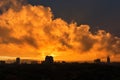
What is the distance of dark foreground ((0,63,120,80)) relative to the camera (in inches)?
3797

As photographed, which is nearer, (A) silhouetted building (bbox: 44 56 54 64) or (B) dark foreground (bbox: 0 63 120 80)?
(B) dark foreground (bbox: 0 63 120 80)

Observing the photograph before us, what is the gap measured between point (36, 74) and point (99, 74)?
1486cm

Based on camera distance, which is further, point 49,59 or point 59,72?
point 49,59

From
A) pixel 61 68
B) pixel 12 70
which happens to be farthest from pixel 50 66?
pixel 12 70

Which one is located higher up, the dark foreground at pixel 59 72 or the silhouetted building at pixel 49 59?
the silhouetted building at pixel 49 59

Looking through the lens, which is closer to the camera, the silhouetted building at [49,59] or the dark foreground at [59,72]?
the dark foreground at [59,72]

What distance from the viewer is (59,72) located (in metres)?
100

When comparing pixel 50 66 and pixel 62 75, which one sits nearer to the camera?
pixel 62 75

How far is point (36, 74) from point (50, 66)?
8.68 m

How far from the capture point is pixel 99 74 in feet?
329

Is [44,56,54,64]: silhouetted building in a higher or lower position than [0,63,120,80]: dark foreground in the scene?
higher

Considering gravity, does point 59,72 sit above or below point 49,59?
below

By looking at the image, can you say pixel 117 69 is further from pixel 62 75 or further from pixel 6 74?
pixel 6 74

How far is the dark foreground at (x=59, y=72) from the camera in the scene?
9644cm
